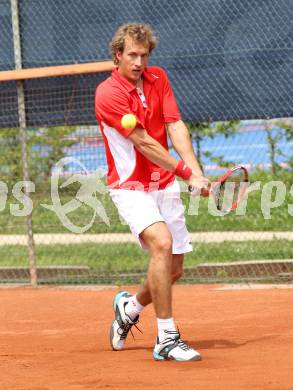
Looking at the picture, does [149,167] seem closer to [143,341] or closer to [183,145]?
[183,145]

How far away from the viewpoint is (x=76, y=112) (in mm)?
10180

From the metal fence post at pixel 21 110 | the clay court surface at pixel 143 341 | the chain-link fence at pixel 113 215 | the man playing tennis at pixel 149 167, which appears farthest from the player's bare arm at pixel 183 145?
the metal fence post at pixel 21 110

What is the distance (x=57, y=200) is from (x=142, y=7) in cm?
218

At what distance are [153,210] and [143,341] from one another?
1.19m

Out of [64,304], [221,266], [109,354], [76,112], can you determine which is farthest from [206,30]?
[109,354]

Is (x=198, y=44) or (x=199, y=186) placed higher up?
(x=198, y=44)

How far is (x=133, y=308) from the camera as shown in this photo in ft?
21.1

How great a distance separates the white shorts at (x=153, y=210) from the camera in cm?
591

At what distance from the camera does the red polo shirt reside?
596 centimetres

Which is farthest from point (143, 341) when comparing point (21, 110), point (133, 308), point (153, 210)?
point (21, 110)

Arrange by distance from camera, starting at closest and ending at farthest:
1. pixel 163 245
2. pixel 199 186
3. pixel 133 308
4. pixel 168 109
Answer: pixel 199 186, pixel 163 245, pixel 168 109, pixel 133 308

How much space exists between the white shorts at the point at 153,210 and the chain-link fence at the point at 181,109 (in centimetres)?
371

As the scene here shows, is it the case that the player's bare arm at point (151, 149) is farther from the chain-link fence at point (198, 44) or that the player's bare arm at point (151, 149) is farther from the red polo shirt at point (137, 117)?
the chain-link fence at point (198, 44)

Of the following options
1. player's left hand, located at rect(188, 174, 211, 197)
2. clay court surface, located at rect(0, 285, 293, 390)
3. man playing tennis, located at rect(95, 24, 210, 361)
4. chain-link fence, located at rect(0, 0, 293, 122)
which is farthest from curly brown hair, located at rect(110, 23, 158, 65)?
chain-link fence, located at rect(0, 0, 293, 122)
